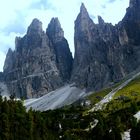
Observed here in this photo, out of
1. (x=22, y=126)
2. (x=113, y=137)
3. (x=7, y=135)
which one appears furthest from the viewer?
(x=113, y=137)

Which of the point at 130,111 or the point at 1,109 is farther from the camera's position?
the point at 130,111

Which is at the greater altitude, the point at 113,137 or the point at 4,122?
the point at 4,122

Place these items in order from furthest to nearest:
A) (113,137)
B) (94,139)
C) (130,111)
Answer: (130,111)
(94,139)
(113,137)

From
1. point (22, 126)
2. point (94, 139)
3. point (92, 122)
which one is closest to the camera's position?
point (22, 126)

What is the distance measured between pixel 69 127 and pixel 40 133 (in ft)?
223

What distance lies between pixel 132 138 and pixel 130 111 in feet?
204

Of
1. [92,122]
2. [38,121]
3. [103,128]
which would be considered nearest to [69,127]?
[92,122]

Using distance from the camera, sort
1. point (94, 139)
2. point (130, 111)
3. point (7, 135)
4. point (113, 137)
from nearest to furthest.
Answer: point (7, 135)
point (113, 137)
point (94, 139)
point (130, 111)

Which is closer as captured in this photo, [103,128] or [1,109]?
[1,109]

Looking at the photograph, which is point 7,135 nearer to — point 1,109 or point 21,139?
point 21,139

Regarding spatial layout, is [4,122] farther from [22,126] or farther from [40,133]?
[40,133]

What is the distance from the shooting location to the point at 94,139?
132000 millimetres

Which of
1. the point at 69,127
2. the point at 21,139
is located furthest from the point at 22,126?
the point at 69,127

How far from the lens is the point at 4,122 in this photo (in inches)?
4331
